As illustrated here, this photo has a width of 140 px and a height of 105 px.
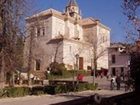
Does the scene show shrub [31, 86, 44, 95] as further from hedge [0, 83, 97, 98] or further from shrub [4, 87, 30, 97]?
shrub [4, 87, 30, 97]

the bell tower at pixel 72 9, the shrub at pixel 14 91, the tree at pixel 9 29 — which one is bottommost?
the shrub at pixel 14 91

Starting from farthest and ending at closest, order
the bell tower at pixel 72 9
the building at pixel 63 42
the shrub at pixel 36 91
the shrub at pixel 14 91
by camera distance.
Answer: the bell tower at pixel 72 9, the building at pixel 63 42, the shrub at pixel 36 91, the shrub at pixel 14 91

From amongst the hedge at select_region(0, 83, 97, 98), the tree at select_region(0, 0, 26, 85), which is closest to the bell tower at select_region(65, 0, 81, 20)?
the hedge at select_region(0, 83, 97, 98)

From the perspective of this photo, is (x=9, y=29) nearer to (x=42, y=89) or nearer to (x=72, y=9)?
(x=42, y=89)

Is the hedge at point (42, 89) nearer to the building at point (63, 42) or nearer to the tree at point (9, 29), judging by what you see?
the tree at point (9, 29)

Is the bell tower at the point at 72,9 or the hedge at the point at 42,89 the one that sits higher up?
the bell tower at the point at 72,9

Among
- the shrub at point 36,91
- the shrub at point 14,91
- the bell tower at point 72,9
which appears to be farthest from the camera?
the bell tower at point 72,9

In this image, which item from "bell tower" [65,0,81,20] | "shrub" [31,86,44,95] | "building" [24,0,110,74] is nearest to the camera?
"shrub" [31,86,44,95]

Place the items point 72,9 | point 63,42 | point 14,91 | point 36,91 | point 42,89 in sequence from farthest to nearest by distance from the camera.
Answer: point 72,9 → point 63,42 → point 42,89 → point 36,91 → point 14,91

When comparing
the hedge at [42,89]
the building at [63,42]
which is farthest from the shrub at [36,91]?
the building at [63,42]

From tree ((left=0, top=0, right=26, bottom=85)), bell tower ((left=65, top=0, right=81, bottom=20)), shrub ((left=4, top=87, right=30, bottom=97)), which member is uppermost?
bell tower ((left=65, top=0, right=81, bottom=20))

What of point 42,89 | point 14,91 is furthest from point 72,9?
point 14,91

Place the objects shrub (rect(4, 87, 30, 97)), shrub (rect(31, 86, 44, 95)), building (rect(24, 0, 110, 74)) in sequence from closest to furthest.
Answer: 1. shrub (rect(4, 87, 30, 97))
2. shrub (rect(31, 86, 44, 95))
3. building (rect(24, 0, 110, 74))

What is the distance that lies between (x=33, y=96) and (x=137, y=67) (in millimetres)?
19349
